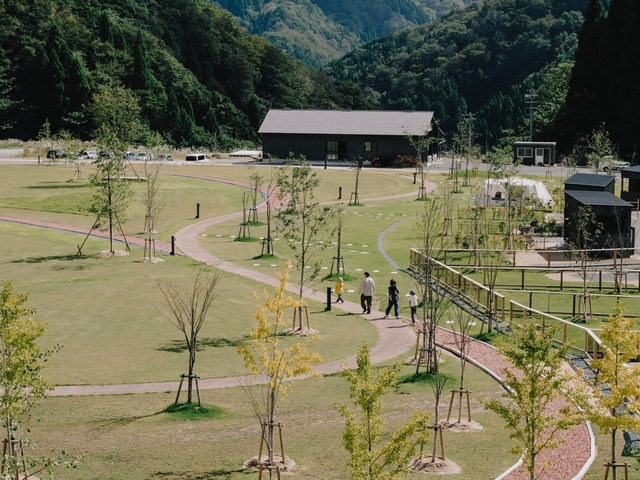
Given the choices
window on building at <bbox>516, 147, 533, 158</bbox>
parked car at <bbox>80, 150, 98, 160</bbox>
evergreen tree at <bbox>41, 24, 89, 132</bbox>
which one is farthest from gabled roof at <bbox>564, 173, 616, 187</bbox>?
evergreen tree at <bbox>41, 24, 89, 132</bbox>

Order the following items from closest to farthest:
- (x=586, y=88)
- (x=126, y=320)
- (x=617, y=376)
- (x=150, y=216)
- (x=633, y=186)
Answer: (x=617, y=376), (x=126, y=320), (x=150, y=216), (x=633, y=186), (x=586, y=88)

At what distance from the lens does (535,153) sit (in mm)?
100500

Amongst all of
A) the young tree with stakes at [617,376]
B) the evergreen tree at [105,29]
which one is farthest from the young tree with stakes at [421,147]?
the young tree with stakes at [617,376]

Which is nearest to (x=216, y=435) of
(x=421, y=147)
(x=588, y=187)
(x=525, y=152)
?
(x=588, y=187)

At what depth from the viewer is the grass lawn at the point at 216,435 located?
839 inches

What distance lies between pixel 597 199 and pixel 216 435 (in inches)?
1325

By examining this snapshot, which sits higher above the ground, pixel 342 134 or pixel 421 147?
pixel 342 134

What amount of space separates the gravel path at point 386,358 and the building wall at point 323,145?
1778 inches

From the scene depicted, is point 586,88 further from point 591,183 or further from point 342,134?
point 591,183

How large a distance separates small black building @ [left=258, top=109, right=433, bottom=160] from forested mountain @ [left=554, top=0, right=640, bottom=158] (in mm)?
18484

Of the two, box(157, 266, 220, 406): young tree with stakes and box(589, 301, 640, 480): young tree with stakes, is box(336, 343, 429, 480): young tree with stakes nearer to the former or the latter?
box(589, 301, 640, 480): young tree with stakes

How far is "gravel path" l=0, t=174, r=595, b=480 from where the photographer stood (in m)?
21.7

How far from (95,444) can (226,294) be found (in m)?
17.1

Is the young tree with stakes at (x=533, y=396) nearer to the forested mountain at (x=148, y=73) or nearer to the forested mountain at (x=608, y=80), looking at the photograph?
the forested mountain at (x=148, y=73)
